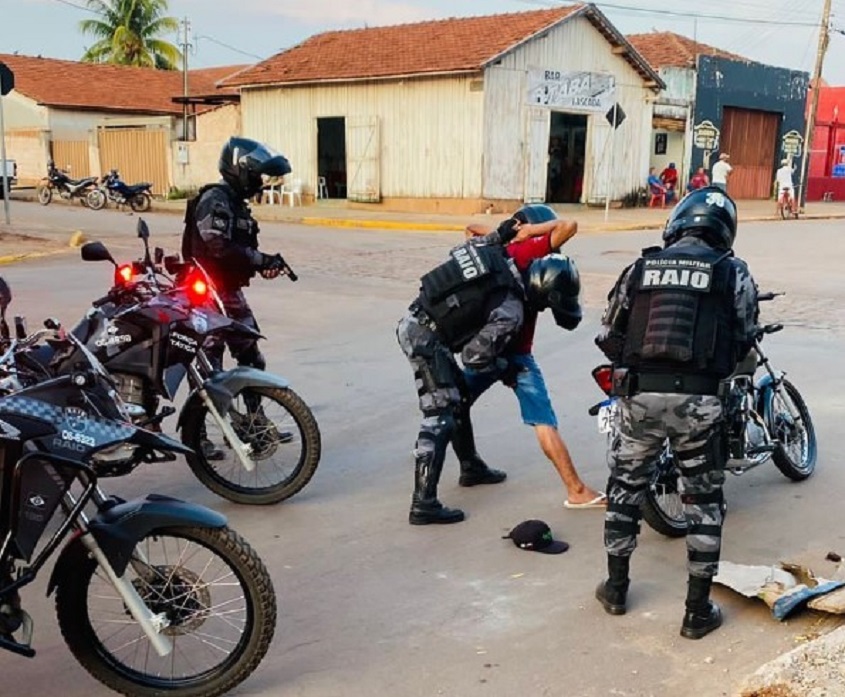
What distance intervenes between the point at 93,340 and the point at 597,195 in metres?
24.6

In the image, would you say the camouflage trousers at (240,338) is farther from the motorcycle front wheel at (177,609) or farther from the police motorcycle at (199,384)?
the motorcycle front wheel at (177,609)

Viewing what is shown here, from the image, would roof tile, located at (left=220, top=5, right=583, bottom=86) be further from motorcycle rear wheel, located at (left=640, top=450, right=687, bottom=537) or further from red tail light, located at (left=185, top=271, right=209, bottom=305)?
motorcycle rear wheel, located at (left=640, top=450, right=687, bottom=537)

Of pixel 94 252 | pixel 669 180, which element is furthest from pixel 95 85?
pixel 94 252

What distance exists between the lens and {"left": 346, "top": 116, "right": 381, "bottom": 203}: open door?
1024 inches

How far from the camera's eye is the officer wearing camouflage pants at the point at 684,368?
3451mm

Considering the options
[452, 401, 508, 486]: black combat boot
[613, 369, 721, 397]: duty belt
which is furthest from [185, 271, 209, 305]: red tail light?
[613, 369, 721, 397]: duty belt

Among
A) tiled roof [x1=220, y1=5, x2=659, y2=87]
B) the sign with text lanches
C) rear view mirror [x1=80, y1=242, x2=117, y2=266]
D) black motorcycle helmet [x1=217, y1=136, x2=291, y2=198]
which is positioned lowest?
rear view mirror [x1=80, y1=242, x2=117, y2=266]

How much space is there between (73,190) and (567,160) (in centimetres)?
1440

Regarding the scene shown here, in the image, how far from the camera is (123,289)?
14.9 feet

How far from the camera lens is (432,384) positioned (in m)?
4.56

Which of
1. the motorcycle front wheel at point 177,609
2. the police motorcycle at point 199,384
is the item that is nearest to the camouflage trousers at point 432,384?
the police motorcycle at point 199,384

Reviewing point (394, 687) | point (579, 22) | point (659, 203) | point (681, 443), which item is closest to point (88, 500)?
point (394, 687)

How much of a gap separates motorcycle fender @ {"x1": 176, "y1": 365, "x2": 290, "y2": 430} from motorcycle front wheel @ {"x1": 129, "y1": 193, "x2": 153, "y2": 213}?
858 inches

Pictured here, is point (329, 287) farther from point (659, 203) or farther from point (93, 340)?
point (659, 203)
